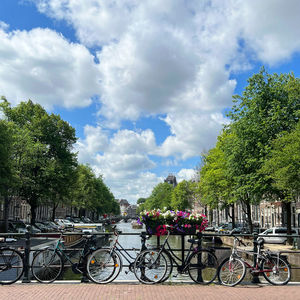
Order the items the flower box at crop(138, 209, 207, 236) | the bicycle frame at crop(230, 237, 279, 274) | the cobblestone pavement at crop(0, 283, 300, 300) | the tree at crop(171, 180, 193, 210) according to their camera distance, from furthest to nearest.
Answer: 1. the tree at crop(171, 180, 193, 210)
2. the flower box at crop(138, 209, 207, 236)
3. the bicycle frame at crop(230, 237, 279, 274)
4. the cobblestone pavement at crop(0, 283, 300, 300)

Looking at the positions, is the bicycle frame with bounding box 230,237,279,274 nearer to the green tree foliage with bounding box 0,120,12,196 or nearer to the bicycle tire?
the bicycle tire

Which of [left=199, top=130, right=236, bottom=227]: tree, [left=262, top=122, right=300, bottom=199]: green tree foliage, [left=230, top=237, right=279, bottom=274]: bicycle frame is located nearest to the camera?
[left=230, top=237, right=279, bottom=274]: bicycle frame

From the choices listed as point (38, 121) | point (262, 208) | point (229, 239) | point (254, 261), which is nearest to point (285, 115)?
point (229, 239)

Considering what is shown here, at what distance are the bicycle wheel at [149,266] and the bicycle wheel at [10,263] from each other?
117 inches

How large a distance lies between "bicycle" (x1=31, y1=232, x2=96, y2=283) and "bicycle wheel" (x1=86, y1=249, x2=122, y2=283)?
0.18m

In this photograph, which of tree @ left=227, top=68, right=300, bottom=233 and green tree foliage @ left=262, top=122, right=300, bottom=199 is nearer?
green tree foliage @ left=262, top=122, right=300, bottom=199

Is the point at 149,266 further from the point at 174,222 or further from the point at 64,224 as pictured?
the point at 64,224

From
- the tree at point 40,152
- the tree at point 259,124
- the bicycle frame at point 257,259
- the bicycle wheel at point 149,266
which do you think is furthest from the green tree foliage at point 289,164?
the tree at point 40,152

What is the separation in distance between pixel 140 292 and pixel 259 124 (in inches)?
1019

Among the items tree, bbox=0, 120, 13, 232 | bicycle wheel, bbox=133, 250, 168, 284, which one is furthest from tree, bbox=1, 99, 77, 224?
bicycle wheel, bbox=133, 250, 168, 284

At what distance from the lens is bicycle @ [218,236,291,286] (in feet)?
31.4

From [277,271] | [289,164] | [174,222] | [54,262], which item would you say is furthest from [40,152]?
[277,271]

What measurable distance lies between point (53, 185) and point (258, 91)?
2833 centimetres

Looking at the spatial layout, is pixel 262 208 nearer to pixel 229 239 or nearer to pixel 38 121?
pixel 229 239
